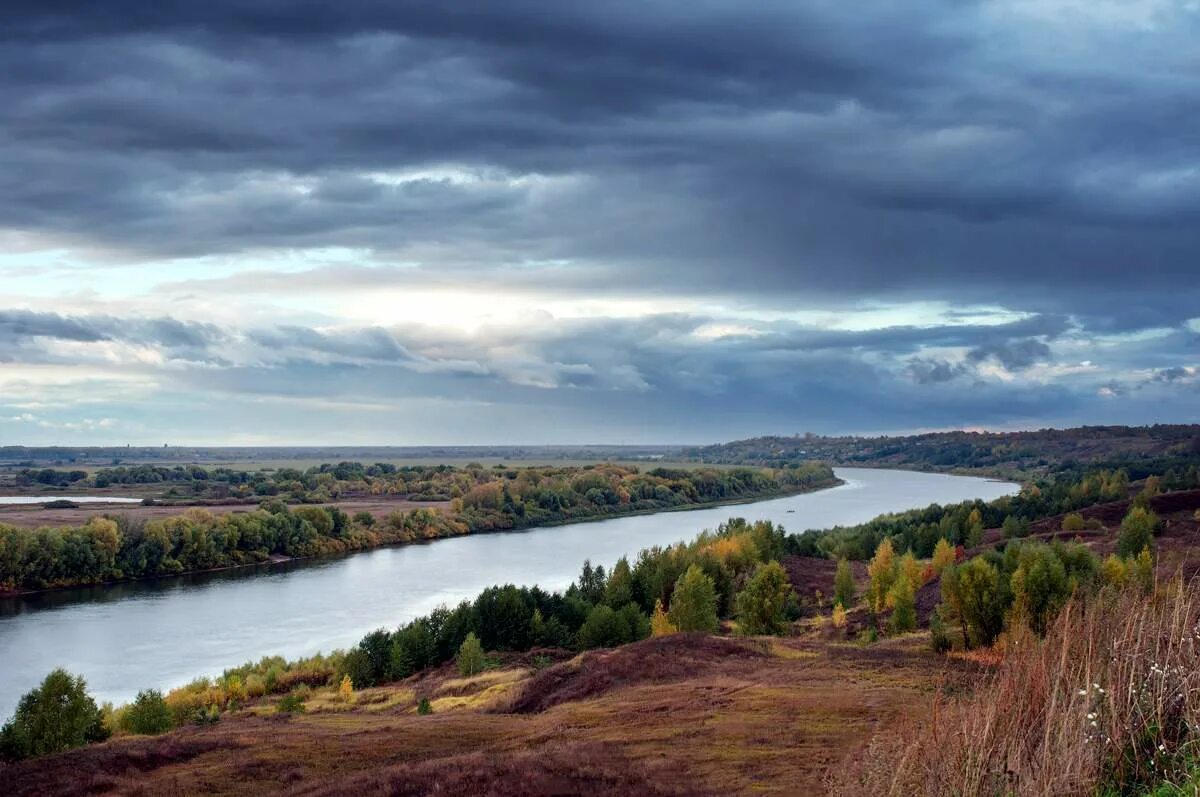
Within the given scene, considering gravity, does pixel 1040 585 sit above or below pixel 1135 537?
above

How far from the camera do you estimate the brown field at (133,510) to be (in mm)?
101188

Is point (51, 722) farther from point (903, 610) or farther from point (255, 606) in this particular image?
point (255, 606)

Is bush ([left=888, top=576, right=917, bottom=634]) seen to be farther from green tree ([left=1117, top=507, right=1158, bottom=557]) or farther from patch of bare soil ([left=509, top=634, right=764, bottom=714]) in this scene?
green tree ([left=1117, top=507, right=1158, bottom=557])

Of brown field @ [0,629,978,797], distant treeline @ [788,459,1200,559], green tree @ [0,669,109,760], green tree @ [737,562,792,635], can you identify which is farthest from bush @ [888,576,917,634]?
green tree @ [0,669,109,760]

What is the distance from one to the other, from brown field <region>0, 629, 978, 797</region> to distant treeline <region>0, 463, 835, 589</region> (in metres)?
49.6

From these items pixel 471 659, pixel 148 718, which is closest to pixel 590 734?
pixel 148 718

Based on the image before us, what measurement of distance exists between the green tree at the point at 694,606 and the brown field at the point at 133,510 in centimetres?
6186

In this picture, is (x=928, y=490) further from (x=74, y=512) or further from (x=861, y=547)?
(x=74, y=512)

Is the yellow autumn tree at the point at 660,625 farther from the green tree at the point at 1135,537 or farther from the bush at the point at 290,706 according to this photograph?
the green tree at the point at 1135,537

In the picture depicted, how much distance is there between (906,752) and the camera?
929cm

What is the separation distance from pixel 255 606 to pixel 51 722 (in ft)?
125

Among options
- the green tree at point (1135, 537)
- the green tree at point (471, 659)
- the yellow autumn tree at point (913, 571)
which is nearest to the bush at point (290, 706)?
the green tree at point (471, 659)

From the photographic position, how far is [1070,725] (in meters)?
9.12

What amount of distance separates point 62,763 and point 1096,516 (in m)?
83.8
